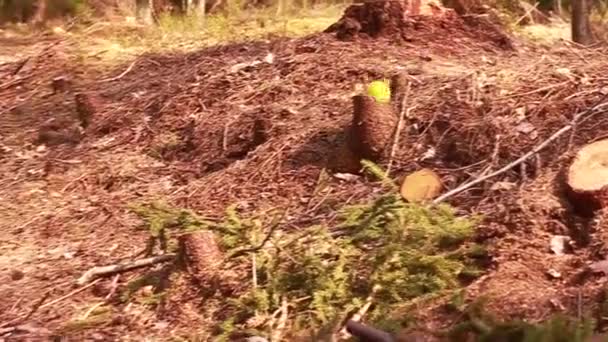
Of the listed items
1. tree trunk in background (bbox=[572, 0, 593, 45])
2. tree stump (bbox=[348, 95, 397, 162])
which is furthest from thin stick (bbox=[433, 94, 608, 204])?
tree trunk in background (bbox=[572, 0, 593, 45])

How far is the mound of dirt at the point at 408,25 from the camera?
23.5 feet

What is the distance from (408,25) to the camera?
7.19 metres

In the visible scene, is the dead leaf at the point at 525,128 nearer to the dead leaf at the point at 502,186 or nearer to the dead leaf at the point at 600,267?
the dead leaf at the point at 502,186

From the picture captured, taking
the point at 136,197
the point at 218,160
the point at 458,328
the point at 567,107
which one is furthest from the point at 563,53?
the point at 458,328

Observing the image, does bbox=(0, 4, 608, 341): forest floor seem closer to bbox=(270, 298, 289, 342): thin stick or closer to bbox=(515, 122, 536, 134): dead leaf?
bbox=(515, 122, 536, 134): dead leaf

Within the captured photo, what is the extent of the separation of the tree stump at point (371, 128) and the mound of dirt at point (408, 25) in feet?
5.92

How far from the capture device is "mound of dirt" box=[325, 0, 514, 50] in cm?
716

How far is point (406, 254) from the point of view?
14.3 ft

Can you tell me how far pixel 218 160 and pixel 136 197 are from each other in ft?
1.80

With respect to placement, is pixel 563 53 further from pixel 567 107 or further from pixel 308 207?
pixel 308 207

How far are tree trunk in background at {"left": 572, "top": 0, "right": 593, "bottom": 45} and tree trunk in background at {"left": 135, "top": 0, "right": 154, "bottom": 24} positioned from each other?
13.9 ft

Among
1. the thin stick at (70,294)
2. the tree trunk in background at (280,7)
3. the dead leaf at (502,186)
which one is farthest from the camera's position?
the tree trunk in background at (280,7)

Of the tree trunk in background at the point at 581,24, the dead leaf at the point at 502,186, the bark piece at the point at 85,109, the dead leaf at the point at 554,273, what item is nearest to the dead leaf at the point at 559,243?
the dead leaf at the point at 554,273

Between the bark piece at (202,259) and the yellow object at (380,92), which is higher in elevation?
the yellow object at (380,92)
